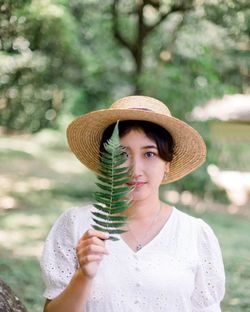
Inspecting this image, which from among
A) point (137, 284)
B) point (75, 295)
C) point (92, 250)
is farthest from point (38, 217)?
point (92, 250)

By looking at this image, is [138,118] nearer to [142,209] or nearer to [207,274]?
[142,209]

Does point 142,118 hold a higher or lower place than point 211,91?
higher

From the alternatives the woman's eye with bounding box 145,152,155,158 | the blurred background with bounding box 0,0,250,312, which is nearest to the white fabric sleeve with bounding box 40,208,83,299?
the woman's eye with bounding box 145,152,155,158

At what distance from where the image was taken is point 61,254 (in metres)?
1.81

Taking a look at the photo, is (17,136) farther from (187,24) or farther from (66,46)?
(66,46)

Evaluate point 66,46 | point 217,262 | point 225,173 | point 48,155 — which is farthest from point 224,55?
point 217,262

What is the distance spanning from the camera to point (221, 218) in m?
10.5

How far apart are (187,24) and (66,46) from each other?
3.47 m

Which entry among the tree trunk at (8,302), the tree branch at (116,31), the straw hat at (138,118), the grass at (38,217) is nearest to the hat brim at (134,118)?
the straw hat at (138,118)

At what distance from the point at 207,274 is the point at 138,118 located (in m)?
0.50

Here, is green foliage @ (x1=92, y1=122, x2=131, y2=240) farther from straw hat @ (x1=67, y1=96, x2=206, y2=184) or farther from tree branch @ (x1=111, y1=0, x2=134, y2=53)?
tree branch @ (x1=111, y1=0, x2=134, y2=53)

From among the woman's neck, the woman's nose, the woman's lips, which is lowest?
the woman's neck

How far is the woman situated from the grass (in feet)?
12.0

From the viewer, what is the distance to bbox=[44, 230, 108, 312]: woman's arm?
1.49 metres
